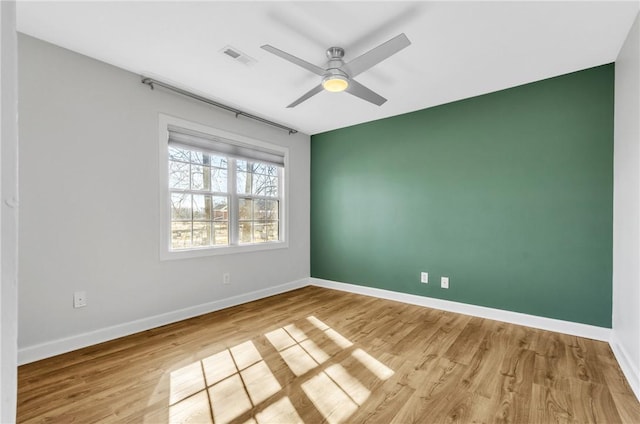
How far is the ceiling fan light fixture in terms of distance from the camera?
7.62 ft

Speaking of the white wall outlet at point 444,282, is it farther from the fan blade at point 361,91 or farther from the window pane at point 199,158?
the window pane at point 199,158

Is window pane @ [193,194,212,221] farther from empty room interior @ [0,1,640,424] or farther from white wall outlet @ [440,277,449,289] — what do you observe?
white wall outlet @ [440,277,449,289]

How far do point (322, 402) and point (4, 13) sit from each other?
6.84 ft

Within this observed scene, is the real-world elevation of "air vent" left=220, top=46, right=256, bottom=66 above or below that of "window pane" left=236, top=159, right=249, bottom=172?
above

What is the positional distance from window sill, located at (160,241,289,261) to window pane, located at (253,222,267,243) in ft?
0.38

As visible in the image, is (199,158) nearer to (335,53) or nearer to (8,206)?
(335,53)

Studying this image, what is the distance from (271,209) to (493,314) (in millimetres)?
3006

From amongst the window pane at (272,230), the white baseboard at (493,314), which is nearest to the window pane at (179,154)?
the window pane at (272,230)

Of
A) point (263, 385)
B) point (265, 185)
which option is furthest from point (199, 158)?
point (263, 385)

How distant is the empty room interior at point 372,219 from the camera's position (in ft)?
6.45

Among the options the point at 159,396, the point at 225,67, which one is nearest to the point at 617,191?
the point at 225,67

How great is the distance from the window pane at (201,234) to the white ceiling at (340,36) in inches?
57.9

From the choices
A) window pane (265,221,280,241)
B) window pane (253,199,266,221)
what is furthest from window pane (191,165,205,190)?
window pane (265,221,280,241)

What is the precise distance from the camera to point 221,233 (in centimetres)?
364
